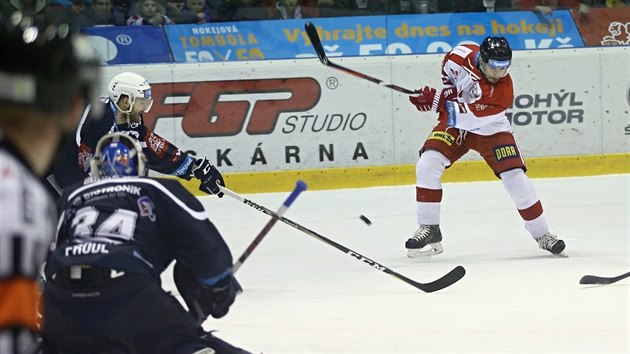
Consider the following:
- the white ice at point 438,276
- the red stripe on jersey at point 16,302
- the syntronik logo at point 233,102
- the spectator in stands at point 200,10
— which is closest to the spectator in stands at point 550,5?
the white ice at point 438,276

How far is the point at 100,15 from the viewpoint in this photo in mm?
8320

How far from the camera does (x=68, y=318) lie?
2.60 metres

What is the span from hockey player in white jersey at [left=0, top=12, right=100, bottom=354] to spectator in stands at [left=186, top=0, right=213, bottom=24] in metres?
7.10

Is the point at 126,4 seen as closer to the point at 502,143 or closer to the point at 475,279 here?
the point at 502,143

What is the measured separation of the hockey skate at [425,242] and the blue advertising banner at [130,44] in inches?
122

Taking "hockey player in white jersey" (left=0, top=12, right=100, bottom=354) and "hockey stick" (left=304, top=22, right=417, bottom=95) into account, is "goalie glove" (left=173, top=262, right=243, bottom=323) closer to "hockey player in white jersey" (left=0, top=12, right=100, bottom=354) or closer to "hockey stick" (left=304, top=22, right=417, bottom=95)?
"hockey player in white jersey" (left=0, top=12, right=100, bottom=354)

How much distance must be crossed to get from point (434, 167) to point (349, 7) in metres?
3.27

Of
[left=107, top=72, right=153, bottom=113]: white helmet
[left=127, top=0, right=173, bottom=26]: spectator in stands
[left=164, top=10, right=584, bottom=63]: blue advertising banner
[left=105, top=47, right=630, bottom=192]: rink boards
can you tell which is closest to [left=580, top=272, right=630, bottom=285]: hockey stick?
[left=107, top=72, right=153, bottom=113]: white helmet

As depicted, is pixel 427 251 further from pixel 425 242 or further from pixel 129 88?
pixel 129 88

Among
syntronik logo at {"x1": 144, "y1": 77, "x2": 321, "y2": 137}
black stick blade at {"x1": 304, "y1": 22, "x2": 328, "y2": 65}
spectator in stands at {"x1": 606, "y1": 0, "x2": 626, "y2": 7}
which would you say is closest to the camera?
black stick blade at {"x1": 304, "y1": 22, "x2": 328, "y2": 65}

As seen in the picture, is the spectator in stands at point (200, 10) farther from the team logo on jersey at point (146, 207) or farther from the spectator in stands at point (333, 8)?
the team logo on jersey at point (146, 207)

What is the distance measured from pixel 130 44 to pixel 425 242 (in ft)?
10.8

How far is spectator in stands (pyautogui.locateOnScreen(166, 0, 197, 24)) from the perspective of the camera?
8.41m

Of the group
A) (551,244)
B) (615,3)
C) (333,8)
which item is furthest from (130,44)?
(551,244)
